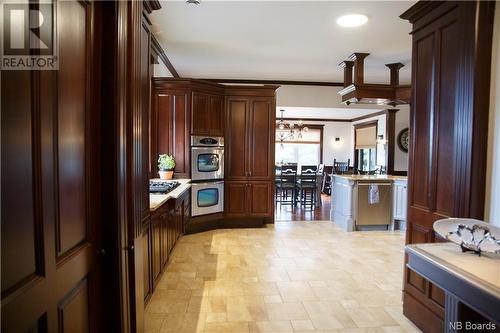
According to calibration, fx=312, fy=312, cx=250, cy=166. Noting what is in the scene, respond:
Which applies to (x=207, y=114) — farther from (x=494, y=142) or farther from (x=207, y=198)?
(x=494, y=142)

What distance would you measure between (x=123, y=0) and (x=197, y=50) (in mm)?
3090

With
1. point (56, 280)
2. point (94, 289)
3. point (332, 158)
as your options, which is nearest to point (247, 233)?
point (94, 289)

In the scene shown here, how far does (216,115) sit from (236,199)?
1491 mm

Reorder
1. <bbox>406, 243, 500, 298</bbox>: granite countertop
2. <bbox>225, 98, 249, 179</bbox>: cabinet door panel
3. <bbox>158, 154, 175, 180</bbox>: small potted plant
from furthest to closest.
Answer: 1. <bbox>225, 98, 249, 179</bbox>: cabinet door panel
2. <bbox>158, 154, 175, 180</bbox>: small potted plant
3. <bbox>406, 243, 500, 298</bbox>: granite countertop

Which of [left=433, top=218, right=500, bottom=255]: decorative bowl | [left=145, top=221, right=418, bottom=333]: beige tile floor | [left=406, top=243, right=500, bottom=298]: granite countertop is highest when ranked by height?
[left=433, top=218, right=500, bottom=255]: decorative bowl

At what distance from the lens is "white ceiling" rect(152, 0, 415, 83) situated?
3.16m

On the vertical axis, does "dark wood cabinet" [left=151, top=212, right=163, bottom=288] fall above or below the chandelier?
below

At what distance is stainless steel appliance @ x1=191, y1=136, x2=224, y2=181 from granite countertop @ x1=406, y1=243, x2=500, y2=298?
3623 millimetres

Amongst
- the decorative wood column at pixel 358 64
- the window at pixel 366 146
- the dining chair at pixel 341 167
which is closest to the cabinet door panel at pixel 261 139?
the decorative wood column at pixel 358 64

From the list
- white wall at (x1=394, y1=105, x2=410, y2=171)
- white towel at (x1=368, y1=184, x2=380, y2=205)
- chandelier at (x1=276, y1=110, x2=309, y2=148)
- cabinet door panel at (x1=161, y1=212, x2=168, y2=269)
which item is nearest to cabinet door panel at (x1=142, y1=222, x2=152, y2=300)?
cabinet door panel at (x1=161, y1=212, x2=168, y2=269)

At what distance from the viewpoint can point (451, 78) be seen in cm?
211

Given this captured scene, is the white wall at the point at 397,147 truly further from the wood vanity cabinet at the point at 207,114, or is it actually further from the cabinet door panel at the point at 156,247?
the cabinet door panel at the point at 156,247

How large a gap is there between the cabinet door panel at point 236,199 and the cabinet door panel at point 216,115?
0.93 meters

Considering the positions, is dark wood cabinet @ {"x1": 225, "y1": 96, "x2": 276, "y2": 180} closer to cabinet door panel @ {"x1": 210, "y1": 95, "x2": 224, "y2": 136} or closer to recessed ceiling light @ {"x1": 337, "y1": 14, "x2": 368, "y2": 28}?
cabinet door panel @ {"x1": 210, "y1": 95, "x2": 224, "y2": 136}
